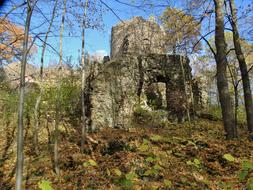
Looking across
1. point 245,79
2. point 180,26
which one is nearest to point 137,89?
point 180,26

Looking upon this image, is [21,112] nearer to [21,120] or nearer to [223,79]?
[21,120]

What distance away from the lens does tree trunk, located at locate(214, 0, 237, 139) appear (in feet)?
24.2

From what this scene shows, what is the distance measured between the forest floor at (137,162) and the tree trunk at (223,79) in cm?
50

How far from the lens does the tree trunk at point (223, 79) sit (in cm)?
737

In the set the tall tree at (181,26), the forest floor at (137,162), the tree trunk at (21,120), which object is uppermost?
the tall tree at (181,26)

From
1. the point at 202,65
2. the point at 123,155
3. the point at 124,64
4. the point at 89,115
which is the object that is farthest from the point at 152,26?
the point at 123,155

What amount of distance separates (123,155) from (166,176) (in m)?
1.60

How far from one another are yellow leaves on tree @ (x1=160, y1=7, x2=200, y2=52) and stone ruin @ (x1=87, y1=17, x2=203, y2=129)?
3.36ft

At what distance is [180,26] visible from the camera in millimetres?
9359

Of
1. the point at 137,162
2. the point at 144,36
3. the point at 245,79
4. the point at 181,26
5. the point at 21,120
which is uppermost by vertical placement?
the point at 144,36

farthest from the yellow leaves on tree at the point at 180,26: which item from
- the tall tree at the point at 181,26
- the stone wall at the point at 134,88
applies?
the stone wall at the point at 134,88

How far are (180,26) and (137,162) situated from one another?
5616mm

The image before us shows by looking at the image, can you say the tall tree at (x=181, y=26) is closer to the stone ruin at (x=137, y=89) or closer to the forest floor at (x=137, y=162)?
the stone ruin at (x=137, y=89)

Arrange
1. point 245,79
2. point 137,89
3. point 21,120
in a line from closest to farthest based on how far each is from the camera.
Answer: point 21,120, point 245,79, point 137,89
